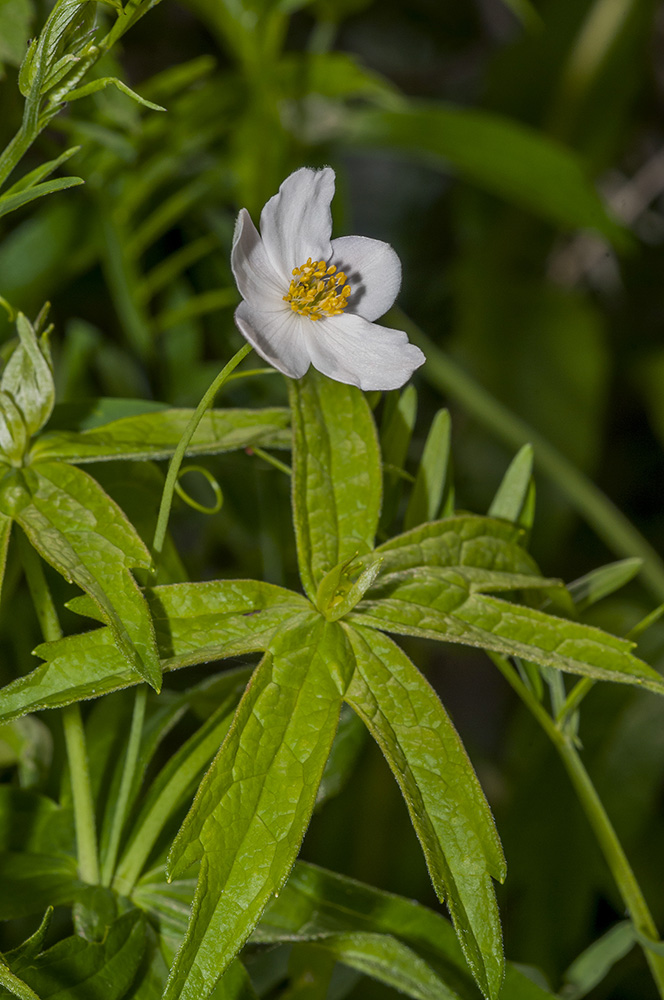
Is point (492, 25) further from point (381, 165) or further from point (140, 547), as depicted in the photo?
point (140, 547)

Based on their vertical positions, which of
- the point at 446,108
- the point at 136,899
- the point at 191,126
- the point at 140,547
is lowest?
the point at 136,899

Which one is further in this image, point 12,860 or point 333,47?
point 333,47

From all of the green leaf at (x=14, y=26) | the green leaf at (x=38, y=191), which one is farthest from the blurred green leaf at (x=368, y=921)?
the green leaf at (x=14, y=26)

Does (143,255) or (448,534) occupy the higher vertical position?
(143,255)

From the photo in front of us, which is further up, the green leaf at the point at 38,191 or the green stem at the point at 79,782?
the green leaf at the point at 38,191

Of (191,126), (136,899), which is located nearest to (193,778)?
(136,899)

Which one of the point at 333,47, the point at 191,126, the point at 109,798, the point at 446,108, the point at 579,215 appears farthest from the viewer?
the point at 333,47

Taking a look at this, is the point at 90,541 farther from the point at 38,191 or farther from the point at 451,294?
the point at 451,294

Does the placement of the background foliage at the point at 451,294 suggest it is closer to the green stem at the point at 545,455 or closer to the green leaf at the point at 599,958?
the green stem at the point at 545,455

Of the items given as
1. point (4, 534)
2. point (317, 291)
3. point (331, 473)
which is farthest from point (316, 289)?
point (4, 534)
